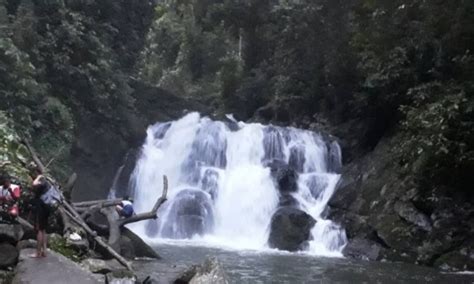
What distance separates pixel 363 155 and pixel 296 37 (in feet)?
23.3

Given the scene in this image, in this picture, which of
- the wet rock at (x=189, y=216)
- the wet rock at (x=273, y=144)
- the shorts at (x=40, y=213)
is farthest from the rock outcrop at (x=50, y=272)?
the wet rock at (x=273, y=144)

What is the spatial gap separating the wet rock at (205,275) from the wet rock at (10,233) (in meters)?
2.41

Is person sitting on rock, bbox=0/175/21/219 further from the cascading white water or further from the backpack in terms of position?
the cascading white water

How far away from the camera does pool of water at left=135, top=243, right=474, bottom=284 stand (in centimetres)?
1194

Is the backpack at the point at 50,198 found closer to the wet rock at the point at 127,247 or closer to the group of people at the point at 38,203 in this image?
the group of people at the point at 38,203

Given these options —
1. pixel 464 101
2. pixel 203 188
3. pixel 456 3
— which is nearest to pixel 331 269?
pixel 464 101

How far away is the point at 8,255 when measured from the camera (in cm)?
762

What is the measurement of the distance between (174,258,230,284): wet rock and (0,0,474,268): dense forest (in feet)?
12.0

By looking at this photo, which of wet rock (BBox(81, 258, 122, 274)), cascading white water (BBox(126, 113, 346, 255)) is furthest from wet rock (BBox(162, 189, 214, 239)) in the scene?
wet rock (BBox(81, 258, 122, 274))

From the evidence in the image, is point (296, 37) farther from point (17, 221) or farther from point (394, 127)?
point (17, 221)

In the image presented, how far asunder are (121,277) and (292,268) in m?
6.39

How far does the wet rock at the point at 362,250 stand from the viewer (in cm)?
1646

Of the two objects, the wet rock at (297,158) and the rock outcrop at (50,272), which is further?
the wet rock at (297,158)

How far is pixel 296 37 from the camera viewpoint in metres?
26.6
